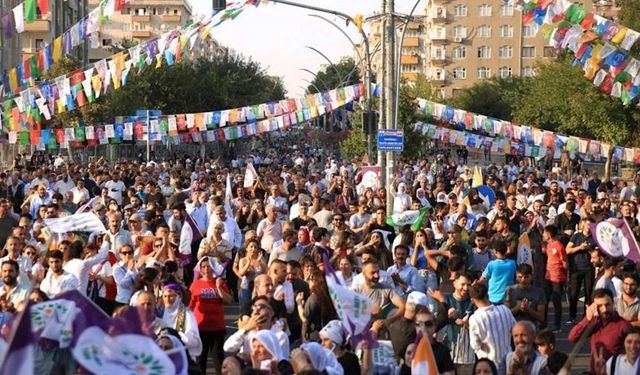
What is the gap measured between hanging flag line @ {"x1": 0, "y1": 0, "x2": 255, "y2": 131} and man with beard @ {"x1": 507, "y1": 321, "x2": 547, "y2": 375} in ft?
59.8

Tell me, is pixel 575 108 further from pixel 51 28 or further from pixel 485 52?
pixel 485 52

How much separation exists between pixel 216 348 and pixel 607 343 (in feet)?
11.1

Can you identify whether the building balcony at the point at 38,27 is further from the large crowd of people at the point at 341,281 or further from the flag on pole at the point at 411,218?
the flag on pole at the point at 411,218

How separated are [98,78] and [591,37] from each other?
11.0 metres

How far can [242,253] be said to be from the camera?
13.7 metres

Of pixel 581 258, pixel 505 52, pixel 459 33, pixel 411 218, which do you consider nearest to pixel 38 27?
pixel 459 33

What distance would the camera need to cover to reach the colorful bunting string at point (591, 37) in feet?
79.6

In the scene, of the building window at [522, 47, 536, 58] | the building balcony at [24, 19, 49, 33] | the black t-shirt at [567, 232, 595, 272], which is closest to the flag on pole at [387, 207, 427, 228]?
the black t-shirt at [567, 232, 595, 272]

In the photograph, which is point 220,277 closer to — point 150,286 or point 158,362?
point 150,286

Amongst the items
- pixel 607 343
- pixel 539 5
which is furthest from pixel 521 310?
pixel 539 5

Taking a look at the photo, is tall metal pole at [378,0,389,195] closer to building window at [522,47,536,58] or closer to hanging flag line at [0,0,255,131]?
hanging flag line at [0,0,255,131]

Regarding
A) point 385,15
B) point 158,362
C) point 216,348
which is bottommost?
point 216,348

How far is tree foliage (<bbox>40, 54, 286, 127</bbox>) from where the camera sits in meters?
54.0

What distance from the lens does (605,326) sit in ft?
31.8
